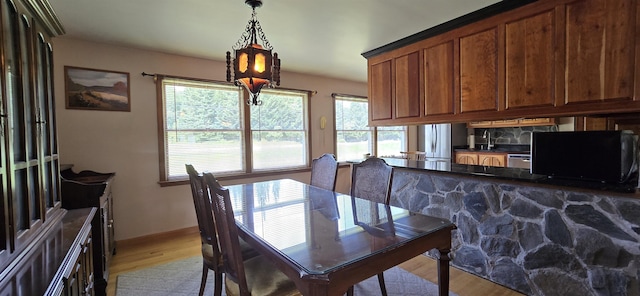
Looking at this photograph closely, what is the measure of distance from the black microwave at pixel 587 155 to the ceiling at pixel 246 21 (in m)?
1.21

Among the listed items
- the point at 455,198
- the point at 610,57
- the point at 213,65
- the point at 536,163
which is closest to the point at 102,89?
the point at 213,65

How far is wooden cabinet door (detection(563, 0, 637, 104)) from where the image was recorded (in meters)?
1.81

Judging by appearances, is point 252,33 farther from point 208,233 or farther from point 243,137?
point 243,137

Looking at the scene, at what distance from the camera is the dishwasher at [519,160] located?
16.1ft

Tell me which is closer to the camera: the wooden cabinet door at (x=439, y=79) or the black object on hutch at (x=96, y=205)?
the black object on hutch at (x=96, y=205)

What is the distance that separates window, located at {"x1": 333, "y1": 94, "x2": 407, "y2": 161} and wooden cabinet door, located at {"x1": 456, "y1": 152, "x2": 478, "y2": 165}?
1.25 meters

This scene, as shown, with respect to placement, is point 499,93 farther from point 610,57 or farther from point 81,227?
point 81,227

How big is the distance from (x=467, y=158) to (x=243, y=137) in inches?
174

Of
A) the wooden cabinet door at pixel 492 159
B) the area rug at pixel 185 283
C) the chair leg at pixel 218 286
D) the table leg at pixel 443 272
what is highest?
the wooden cabinet door at pixel 492 159

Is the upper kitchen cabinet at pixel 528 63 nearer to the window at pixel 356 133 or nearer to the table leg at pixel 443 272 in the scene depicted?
the table leg at pixel 443 272

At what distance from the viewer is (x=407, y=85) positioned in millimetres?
3154

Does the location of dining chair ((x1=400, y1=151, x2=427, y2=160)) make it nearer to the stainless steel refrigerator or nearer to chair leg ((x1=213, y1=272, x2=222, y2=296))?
the stainless steel refrigerator

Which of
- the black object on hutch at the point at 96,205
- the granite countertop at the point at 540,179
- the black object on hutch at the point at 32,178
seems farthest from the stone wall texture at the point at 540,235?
the black object on hutch at the point at 96,205

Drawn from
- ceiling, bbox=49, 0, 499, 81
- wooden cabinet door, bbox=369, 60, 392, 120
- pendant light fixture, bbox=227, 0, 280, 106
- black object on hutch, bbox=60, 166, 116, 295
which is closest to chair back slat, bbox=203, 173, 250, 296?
pendant light fixture, bbox=227, 0, 280, 106
